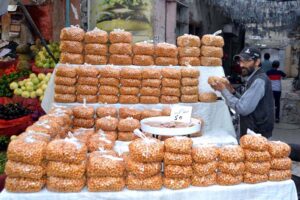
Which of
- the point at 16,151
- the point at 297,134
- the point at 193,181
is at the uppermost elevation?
Result: the point at 16,151

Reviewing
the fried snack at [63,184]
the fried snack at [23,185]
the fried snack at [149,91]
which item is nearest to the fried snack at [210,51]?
the fried snack at [149,91]

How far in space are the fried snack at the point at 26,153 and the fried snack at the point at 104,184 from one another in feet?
1.25

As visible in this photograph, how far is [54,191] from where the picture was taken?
2504 mm

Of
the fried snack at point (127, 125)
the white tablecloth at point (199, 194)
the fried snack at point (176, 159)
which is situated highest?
the fried snack at point (127, 125)

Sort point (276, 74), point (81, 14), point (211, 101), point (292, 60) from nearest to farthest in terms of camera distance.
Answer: point (211, 101) → point (81, 14) → point (276, 74) → point (292, 60)

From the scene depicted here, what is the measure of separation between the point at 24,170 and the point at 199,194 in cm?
124

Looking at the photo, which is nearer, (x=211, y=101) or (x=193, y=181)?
(x=193, y=181)

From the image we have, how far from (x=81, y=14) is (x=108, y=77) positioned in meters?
4.22

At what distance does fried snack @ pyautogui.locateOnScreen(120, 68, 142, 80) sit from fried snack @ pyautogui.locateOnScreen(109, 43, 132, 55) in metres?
0.26

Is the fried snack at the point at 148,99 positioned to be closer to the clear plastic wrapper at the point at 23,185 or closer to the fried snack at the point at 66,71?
the fried snack at the point at 66,71

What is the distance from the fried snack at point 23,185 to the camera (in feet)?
8.10

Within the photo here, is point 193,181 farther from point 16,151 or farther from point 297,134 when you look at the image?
point 297,134

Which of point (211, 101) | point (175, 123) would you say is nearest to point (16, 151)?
point (175, 123)

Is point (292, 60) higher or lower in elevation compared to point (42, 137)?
higher
